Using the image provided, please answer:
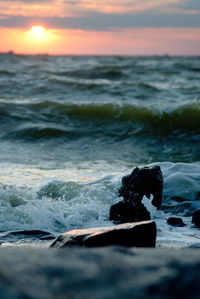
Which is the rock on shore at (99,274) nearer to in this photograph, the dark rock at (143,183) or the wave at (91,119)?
the dark rock at (143,183)

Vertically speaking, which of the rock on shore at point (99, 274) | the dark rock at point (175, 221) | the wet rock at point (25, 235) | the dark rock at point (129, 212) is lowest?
the wet rock at point (25, 235)

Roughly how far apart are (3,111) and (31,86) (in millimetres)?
5620

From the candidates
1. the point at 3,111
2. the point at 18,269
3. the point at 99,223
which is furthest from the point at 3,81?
the point at 18,269

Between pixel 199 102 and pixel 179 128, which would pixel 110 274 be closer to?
pixel 179 128

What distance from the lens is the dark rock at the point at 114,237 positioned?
2350mm

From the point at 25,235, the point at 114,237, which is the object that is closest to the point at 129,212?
Result: the point at 25,235

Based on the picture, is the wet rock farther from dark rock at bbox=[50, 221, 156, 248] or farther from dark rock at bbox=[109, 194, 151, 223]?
dark rock at bbox=[50, 221, 156, 248]

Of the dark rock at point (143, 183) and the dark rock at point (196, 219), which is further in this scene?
the dark rock at point (143, 183)

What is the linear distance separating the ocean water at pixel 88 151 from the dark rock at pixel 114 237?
0.91 m

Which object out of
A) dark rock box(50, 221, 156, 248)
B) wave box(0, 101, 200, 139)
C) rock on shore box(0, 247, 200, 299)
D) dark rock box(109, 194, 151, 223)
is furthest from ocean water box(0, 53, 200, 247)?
rock on shore box(0, 247, 200, 299)

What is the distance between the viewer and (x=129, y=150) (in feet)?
27.2

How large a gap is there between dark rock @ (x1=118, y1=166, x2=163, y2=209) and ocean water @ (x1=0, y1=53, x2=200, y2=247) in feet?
0.50

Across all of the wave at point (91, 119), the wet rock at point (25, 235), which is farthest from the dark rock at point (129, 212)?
the wave at point (91, 119)

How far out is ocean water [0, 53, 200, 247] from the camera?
4.25m
